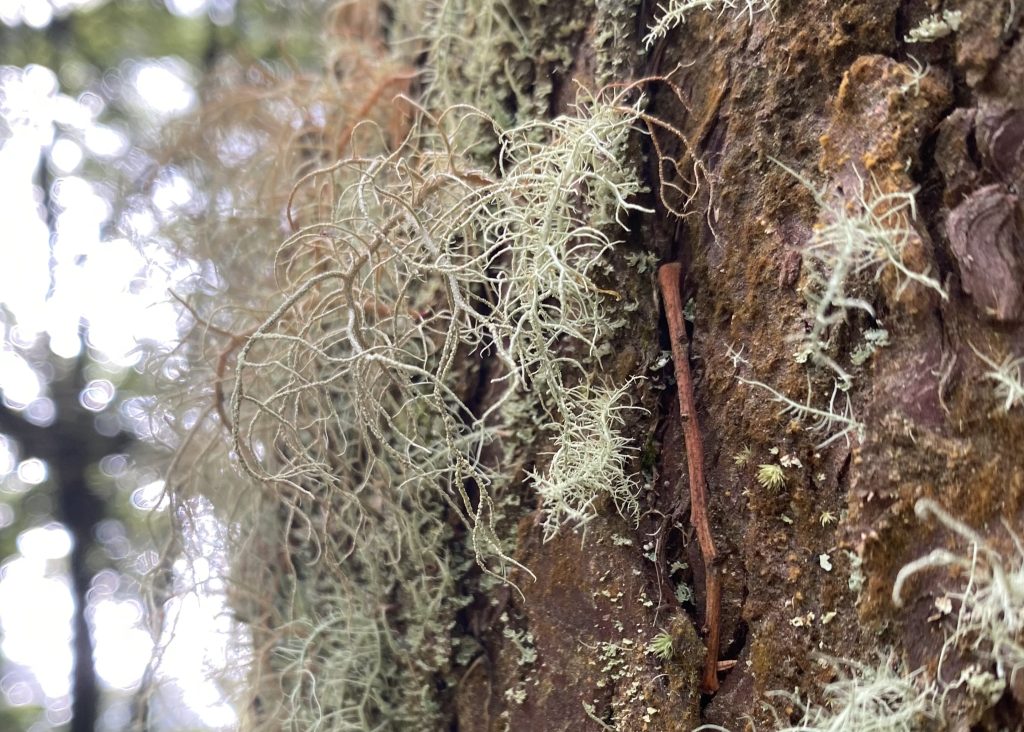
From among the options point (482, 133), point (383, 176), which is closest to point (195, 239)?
point (383, 176)

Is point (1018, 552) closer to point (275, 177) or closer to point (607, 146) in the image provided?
point (607, 146)

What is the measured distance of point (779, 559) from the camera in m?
0.66

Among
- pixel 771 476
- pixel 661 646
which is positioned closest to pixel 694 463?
pixel 771 476

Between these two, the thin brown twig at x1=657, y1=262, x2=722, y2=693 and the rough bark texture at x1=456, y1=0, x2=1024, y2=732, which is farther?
the thin brown twig at x1=657, y1=262, x2=722, y2=693

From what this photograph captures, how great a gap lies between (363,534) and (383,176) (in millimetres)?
509

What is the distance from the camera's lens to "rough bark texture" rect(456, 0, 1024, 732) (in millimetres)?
558

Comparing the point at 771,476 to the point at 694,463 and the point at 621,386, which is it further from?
the point at 621,386

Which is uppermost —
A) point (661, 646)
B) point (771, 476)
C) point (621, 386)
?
point (621, 386)

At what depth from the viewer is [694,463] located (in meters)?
0.72

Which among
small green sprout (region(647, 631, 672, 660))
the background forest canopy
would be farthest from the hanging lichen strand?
small green sprout (region(647, 631, 672, 660))

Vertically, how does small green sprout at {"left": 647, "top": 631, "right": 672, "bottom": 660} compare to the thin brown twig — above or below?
below

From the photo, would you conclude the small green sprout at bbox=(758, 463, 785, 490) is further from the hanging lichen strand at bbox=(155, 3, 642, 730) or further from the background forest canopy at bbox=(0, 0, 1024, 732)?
the hanging lichen strand at bbox=(155, 3, 642, 730)

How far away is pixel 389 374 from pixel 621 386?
0.84ft

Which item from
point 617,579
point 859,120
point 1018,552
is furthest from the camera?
point 617,579
